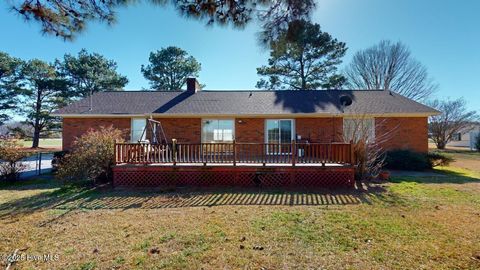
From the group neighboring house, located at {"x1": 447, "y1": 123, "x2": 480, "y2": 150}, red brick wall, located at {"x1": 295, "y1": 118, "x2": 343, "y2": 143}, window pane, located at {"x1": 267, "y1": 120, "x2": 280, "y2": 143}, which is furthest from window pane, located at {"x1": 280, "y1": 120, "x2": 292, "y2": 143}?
neighboring house, located at {"x1": 447, "y1": 123, "x2": 480, "y2": 150}

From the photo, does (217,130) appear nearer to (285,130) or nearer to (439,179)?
(285,130)

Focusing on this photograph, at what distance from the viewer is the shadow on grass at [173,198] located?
20.3 ft

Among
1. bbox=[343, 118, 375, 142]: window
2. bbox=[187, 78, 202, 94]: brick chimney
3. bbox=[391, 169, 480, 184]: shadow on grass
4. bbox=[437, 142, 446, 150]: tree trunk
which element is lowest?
bbox=[391, 169, 480, 184]: shadow on grass

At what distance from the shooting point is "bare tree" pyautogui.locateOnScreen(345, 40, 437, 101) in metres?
28.4

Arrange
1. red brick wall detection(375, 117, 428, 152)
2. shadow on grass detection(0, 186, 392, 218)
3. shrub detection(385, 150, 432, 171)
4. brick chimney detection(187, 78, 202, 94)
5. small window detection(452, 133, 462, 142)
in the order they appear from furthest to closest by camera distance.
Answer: small window detection(452, 133, 462, 142)
brick chimney detection(187, 78, 202, 94)
red brick wall detection(375, 117, 428, 152)
shrub detection(385, 150, 432, 171)
shadow on grass detection(0, 186, 392, 218)

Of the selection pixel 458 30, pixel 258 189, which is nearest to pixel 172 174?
pixel 258 189

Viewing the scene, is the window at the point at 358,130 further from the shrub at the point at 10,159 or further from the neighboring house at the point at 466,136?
the neighboring house at the point at 466,136

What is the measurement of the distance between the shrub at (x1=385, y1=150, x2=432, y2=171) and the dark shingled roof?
2.55 m

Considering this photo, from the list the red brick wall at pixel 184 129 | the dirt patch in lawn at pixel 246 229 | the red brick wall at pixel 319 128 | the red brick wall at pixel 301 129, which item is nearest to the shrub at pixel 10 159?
the dirt patch in lawn at pixel 246 229

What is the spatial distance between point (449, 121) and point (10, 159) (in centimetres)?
4001

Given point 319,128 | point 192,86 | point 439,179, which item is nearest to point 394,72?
point 319,128

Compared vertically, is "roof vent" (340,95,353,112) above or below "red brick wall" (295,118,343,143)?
above

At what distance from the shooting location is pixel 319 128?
45.5 feet

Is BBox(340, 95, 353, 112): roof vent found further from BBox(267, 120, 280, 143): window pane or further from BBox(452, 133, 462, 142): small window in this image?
BBox(452, 133, 462, 142): small window
